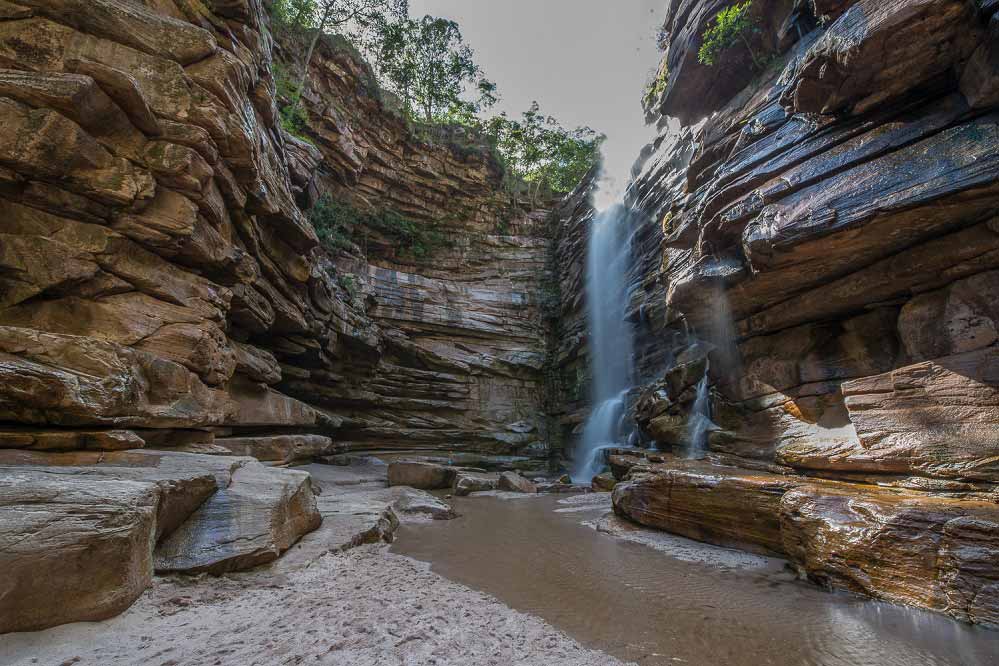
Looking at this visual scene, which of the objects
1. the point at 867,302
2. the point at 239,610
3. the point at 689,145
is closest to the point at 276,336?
the point at 239,610

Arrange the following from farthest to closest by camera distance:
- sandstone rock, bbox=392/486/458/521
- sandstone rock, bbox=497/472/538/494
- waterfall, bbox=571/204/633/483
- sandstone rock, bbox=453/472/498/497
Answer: waterfall, bbox=571/204/633/483 → sandstone rock, bbox=497/472/538/494 → sandstone rock, bbox=453/472/498/497 → sandstone rock, bbox=392/486/458/521

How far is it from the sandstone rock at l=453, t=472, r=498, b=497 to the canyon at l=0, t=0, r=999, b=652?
6.86 feet

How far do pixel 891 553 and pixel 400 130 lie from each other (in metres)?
23.4

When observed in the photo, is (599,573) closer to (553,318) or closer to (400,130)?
(553,318)

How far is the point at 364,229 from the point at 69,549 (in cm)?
1931

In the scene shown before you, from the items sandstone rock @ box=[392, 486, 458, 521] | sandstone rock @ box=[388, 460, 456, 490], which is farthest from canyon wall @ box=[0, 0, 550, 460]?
sandstone rock @ box=[392, 486, 458, 521]

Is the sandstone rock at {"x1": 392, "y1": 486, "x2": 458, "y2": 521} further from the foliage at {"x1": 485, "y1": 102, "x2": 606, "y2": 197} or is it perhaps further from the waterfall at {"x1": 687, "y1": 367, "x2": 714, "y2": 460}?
the foliage at {"x1": 485, "y1": 102, "x2": 606, "y2": 197}

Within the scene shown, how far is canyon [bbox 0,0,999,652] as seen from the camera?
3.29 m

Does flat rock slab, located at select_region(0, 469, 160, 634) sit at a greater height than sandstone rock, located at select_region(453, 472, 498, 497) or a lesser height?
greater

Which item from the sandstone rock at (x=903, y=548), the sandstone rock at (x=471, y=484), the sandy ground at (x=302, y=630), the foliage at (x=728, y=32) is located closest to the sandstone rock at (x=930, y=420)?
the sandstone rock at (x=903, y=548)

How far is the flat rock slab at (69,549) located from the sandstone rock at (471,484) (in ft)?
25.2

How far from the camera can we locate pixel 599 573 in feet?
13.5

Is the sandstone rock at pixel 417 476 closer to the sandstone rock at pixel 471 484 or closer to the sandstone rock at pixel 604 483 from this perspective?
the sandstone rock at pixel 471 484

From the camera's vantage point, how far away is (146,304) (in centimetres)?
591
